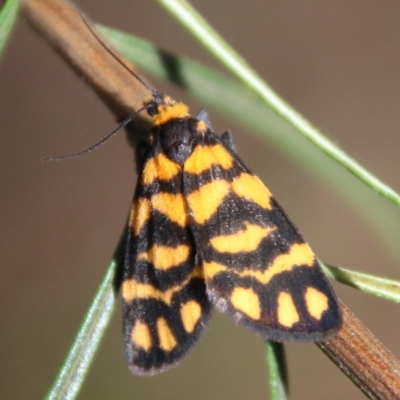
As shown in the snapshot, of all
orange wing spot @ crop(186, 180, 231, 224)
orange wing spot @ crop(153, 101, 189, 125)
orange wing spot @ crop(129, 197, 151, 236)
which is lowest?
orange wing spot @ crop(186, 180, 231, 224)

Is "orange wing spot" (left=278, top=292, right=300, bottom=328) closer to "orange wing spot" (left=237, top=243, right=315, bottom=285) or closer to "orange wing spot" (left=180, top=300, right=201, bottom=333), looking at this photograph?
"orange wing spot" (left=237, top=243, right=315, bottom=285)

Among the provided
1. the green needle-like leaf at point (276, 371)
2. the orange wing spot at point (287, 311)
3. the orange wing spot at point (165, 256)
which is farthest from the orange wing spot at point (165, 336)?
the green needle-like leaf at point (276, 371)

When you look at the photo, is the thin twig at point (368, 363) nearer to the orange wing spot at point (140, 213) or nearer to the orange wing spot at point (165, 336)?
the orange wing spot at point (165, 336)

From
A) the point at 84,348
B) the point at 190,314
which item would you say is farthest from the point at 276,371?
the point at 190,314

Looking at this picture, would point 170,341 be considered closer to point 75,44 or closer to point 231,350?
point 75,44

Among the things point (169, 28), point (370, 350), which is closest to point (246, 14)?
point (169, 28)

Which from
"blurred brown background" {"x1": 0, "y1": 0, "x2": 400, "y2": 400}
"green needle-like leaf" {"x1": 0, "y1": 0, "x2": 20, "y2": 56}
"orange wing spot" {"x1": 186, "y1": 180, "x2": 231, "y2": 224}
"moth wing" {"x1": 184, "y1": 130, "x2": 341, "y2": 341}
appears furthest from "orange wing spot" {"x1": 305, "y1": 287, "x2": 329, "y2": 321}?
"blurred brown background" {"x1": 0, "y1": 0, "x2": 400, "y2": 400}
